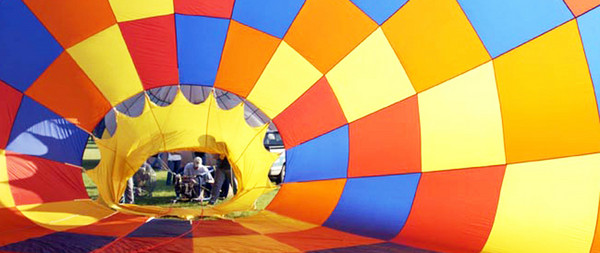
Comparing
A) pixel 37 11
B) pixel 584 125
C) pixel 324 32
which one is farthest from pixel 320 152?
pixel 37 11

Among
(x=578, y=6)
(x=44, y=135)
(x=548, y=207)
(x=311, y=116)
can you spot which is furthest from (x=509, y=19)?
(x=44, y=135)

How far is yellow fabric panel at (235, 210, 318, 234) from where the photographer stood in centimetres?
409

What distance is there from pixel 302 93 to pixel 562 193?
1899mm

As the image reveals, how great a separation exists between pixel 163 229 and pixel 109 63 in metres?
1.27

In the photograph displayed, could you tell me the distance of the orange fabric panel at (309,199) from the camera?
167 inches

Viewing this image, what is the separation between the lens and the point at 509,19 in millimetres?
3938

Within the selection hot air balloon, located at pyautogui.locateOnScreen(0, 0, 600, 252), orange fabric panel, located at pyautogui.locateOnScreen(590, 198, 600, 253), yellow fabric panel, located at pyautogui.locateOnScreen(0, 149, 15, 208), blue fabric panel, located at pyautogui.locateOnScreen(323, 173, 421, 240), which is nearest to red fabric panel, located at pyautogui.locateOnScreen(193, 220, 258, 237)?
hot air balloon, located at pyautogui.locateOnScreen(0, 0, 600, 252)

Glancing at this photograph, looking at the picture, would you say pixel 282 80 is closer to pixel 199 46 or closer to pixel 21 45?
pixel 199 46

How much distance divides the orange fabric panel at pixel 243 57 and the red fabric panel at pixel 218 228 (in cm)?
97

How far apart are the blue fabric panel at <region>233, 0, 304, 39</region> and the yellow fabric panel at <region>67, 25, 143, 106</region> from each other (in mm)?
868

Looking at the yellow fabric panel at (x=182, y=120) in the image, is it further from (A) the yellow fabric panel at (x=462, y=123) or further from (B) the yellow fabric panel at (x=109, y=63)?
(A) the yellow fabric panel at (x=462, y=123)

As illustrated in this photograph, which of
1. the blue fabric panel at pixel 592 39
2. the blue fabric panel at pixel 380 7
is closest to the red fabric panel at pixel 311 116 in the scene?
the blue fabric panel at pixel 380 7

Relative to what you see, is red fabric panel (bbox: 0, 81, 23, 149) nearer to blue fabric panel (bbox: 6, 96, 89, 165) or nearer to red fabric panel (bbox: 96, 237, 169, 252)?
blue fabric panel (bbox: 6, 96, 89, 165)

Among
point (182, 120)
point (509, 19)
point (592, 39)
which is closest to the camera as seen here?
point (592, 39)
